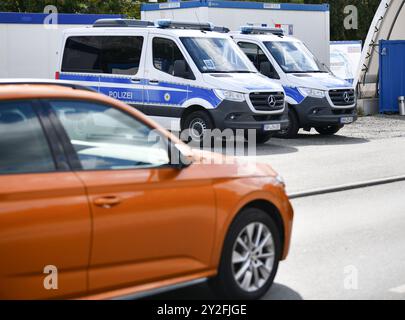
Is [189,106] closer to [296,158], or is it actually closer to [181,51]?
[181,51]

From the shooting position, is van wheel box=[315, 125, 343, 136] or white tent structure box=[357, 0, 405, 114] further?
white tent structure box=[357, 0, 405, 114]

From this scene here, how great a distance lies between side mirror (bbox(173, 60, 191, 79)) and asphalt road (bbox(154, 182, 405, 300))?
6.31 meters

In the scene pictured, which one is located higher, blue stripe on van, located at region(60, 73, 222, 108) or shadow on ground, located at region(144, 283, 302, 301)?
blue stripe on van, located at region(60, 73, 222, 108)

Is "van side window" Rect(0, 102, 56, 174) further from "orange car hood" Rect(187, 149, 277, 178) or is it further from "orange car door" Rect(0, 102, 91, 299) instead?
"orange car hood" Rect(187, 149, 277, 178)

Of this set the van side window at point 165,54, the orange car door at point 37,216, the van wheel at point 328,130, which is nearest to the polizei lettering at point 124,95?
the van side window at point 165,54

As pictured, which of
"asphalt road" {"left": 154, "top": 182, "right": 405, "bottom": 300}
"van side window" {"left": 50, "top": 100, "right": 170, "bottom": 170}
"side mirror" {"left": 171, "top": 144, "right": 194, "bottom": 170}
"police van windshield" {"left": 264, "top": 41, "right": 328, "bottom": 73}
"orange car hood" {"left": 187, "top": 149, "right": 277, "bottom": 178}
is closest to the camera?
"van side window" {"left": 50, "top": 100, "right": 170, "bottom": 170}

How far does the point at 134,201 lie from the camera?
559 centimetres

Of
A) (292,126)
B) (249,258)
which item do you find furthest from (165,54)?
(249,258)

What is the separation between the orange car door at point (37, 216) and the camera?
5008 millimetres

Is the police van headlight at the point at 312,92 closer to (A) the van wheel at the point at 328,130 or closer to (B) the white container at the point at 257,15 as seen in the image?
(A) the van wheel at the point at 328,130

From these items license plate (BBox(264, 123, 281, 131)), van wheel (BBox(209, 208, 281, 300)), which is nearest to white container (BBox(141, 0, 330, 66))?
license plate (BBox(264, 123, 281, 131))

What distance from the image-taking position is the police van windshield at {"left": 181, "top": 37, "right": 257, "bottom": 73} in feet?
A: 58.2
